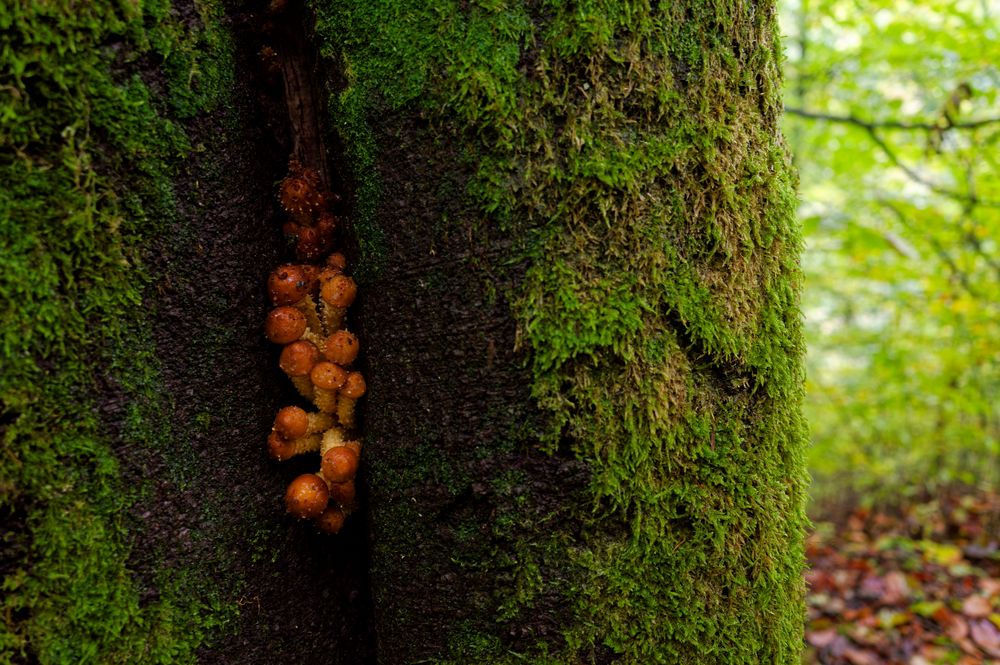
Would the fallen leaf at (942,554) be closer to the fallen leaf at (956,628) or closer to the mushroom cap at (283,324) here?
the fallen leaf at (956,628)

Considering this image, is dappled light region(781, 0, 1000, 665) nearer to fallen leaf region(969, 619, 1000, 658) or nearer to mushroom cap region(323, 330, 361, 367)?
fallen leaf region(969, 619, 1000, 658)

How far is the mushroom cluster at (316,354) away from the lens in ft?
4.90

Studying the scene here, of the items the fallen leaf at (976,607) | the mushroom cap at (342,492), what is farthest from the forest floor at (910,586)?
the mushroom cap at (342,492)

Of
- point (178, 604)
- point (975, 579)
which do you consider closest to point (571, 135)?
point (178, 604)

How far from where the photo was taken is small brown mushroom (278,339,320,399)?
152 cm

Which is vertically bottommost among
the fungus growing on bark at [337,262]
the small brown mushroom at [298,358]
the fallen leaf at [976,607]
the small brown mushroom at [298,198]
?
the fallen leaf at [976,607]

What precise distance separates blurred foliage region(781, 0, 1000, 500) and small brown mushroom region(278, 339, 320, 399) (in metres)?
4.48

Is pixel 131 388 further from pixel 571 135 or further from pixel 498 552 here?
pixel 571 135

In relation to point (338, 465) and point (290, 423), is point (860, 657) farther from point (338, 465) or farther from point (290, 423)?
point (290, 423)

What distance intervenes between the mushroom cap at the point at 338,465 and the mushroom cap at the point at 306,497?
29mm

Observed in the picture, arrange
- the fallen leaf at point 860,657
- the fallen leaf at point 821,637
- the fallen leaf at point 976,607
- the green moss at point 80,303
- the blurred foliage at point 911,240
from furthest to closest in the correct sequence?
the blurred foliage at point 911,240 < the fallen leaf at point 976,607 < the fallen leaf at point 821,637 < the fallen leaf at point 860,657 < the green moss at point 80,303

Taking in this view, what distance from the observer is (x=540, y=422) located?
1.24 meters

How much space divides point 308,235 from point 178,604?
2.88ft

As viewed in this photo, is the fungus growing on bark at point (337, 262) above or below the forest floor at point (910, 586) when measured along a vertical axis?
above
